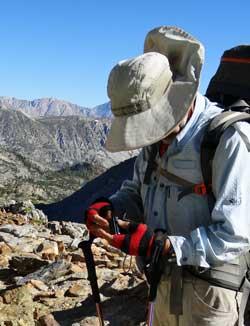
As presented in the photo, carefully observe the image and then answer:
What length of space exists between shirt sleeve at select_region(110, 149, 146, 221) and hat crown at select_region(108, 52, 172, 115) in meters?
0.82

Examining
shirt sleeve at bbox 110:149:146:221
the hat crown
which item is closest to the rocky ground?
shirt sleeve at bbox 110:149:146:221

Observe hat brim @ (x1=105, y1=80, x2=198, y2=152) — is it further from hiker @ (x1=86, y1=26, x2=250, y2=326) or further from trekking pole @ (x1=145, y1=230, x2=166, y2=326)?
trekking pole @ (x1=145, y1=230, x2=166, y2=326)

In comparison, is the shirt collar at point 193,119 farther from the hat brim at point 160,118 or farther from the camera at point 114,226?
the camera at point 114,226

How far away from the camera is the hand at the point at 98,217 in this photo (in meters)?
3.87

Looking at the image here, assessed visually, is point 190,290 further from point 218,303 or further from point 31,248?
point 31,248

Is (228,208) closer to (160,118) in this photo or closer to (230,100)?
(160,118)

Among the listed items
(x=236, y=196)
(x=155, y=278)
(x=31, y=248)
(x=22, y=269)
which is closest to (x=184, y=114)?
(x=236, y=196)

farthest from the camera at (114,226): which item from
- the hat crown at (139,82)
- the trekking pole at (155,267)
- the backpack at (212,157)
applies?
the hat crown at (139,82)

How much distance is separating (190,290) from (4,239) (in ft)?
30.7

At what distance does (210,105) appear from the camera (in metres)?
3.75

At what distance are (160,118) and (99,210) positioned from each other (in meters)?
1.00

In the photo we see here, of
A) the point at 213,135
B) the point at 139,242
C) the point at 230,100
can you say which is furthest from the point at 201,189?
the point at 230,100

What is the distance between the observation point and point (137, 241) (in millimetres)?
3506

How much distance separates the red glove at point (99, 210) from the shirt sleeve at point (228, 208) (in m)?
0.88
